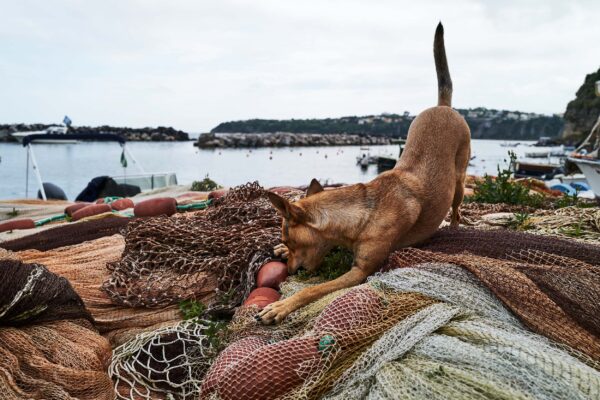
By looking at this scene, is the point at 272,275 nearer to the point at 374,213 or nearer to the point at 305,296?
the point at 305,296

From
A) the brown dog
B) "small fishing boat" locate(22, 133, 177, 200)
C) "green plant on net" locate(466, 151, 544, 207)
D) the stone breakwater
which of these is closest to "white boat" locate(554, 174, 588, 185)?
"green plant on net" locate(466, 151, 544, 207)

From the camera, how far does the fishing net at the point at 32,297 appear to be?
3.35 meters

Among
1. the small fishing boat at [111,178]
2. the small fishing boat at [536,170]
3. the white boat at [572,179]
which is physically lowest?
the small fishing boat at [536,170]

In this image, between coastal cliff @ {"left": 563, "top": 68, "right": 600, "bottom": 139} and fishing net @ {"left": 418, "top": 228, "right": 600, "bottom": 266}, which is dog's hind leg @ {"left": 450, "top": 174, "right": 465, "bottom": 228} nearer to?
fishing net @ {"left": 418, "top": 228, "right": 600, "bottom": 266}

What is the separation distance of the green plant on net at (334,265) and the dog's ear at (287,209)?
0.58 meters

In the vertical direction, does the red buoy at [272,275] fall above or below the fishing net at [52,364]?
above

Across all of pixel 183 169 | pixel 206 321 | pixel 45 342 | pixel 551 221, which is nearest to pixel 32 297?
pixel 45 342

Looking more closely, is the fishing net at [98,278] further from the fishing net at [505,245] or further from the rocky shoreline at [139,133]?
the rocky shoreline at [139,133]

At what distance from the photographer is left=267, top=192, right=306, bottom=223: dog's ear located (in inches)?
153

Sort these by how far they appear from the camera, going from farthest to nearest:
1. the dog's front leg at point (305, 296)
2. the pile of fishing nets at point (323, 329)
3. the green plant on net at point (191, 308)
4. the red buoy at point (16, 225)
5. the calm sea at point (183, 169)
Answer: the calm sea at point (183, 169) → the red buoy at point (16, 225) → the green plant on net at point (191, 308) → the dog's front leg at point (305, 296) → the pile of fishing nets at point (323, 329)

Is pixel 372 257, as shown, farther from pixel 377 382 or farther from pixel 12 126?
pixel 12 126

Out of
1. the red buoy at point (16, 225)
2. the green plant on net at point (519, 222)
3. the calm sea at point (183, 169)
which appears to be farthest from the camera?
the calm sea at point (183, 169)

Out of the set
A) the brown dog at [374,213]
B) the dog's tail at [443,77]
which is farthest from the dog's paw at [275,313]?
the dog's tail at [443,77]

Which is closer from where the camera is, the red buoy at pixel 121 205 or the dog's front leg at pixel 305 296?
the dog's front leg at pixel 305 296
